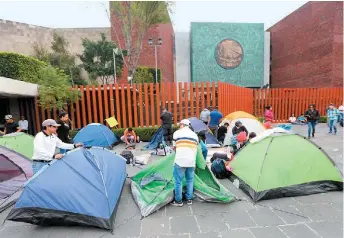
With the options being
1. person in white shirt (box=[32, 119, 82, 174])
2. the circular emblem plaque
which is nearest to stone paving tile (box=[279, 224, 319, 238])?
person in white shirt (box=[32, 119, 82, 174])

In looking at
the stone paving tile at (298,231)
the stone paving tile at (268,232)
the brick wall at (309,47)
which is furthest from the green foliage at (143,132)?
the brick wall at (309,47)

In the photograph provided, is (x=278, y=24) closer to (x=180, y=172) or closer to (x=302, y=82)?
(x=302, y=82)

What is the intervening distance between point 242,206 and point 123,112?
24.9ft

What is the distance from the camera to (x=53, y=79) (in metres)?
9.64

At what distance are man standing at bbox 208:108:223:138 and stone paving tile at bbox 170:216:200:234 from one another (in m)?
6.12

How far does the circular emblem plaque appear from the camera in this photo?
23016mm

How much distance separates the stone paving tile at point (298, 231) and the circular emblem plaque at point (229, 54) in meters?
21.3

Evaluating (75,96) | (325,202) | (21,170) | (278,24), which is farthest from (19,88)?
(278,24)

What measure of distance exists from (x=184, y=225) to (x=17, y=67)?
34.1ft

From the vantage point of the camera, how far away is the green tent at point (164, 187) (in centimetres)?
404

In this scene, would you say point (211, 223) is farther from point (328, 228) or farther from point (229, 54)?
point (229, 54)

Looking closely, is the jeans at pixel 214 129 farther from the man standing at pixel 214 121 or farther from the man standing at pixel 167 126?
the man standing at pixel 167 126

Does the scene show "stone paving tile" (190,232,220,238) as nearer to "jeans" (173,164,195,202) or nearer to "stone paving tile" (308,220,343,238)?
"jeans" (173,164,195,202)

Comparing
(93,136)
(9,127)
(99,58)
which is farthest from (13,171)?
(99,58)
